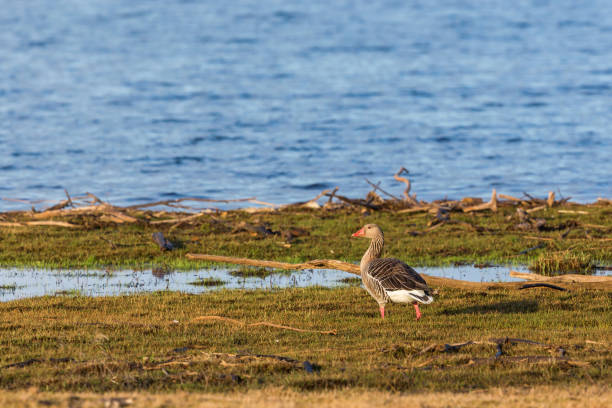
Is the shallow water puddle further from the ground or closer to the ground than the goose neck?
closer to the ground

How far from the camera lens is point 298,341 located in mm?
11484

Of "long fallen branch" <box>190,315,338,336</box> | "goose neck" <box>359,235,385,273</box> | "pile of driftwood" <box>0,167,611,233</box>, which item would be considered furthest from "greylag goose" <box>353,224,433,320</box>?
"pile of driftwood" <box>0,167,611,233</box>

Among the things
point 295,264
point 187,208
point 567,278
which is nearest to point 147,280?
point 295,264

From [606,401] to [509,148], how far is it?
35577 millimetres

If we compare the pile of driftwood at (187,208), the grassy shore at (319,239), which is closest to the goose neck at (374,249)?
the grassy shore at (319,239)

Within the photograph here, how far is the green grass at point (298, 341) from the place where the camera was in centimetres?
920

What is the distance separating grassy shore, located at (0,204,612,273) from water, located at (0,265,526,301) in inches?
29.9

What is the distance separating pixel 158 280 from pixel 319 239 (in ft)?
17.3

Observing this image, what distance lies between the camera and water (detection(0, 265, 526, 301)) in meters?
16.0

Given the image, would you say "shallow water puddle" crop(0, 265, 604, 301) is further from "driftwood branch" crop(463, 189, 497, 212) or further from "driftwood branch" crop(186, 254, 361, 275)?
"driftwood branch" crop(463, 189, 497, 212)

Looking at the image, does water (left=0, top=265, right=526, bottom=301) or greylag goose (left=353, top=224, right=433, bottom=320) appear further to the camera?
water (left=0, top=265, right=526, bottom=301)

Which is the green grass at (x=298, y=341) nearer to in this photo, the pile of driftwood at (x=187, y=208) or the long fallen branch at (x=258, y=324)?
the long fallen branch at (x=258, y=324)

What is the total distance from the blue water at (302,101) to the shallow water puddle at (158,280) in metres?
14.1

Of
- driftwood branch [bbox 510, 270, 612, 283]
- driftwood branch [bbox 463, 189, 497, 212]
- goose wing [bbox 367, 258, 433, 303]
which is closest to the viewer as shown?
goose wing [bbox 367, 258, 433, 303]
